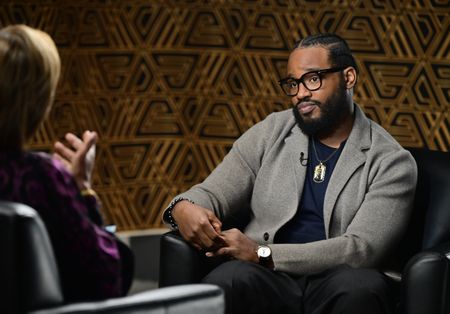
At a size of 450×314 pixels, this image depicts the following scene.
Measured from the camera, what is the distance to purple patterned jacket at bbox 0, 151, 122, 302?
2005mm

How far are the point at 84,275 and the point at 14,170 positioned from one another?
11.5 inches

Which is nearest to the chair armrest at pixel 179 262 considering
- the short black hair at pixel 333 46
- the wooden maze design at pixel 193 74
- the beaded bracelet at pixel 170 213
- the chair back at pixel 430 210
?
the beaded bracelet at pixel 170 213

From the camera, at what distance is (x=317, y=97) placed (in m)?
3.35

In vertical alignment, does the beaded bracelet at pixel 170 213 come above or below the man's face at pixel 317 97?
below

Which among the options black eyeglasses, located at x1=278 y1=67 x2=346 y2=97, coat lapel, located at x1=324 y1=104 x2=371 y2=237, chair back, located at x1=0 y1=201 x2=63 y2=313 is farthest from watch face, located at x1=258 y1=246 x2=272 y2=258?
chair back, located at x1=0 y1=201 x2=63 y2=313

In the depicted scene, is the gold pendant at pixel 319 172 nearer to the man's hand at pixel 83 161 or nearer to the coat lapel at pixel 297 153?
Result: the coat lapel at pixel 297 153

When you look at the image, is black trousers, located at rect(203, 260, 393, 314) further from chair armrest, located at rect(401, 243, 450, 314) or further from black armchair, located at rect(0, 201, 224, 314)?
black armchair, located at rect(0, 201, 224, 314)

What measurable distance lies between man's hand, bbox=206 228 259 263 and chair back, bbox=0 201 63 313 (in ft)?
4.01

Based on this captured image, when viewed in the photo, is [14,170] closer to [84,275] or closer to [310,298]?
[84,275]

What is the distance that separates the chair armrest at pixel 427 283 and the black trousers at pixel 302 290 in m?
0.09

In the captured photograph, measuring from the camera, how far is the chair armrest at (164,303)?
1.97 metres

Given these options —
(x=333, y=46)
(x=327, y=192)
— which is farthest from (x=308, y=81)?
(x=327, y=192)

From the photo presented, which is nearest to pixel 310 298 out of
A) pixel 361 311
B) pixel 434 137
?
pixel 361 311

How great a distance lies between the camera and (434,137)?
471 cm
